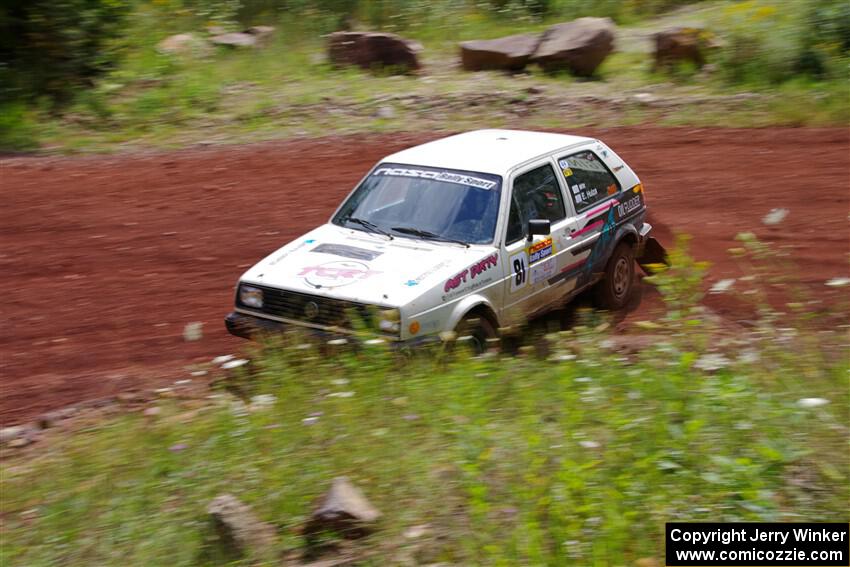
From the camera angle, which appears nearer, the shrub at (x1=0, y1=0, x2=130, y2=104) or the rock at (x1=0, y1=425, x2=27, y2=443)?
the rock at (x1=0, y1=425, x2=27, y2=443)

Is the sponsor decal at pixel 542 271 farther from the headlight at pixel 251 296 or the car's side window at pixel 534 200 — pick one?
the headlight at pixel 251 296

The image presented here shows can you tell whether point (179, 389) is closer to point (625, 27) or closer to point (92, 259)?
point (92, 259)

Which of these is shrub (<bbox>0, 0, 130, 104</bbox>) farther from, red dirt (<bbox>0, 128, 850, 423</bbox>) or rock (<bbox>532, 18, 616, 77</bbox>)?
rock (<bbox>532, 18, 616, 77</bbox>)

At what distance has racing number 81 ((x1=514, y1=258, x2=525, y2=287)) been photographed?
691 cm

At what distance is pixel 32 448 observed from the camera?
5648 millimetres

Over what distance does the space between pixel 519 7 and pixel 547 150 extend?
12829 mm

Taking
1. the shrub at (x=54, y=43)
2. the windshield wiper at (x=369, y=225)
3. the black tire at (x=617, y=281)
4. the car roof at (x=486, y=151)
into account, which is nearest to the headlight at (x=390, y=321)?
the windshield wiper at (x=369, y=225)

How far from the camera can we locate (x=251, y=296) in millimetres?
6457

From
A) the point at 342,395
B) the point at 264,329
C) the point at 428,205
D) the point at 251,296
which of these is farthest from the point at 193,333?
the point at 342,395

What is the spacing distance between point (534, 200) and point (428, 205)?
86cm

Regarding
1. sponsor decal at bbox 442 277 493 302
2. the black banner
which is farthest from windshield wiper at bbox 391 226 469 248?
the black banner

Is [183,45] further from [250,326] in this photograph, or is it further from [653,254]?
[250,326]

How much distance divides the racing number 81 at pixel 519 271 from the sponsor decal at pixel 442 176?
1.99 feet

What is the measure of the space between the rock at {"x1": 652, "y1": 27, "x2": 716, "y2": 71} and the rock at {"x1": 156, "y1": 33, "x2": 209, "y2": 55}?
26.0 ft
